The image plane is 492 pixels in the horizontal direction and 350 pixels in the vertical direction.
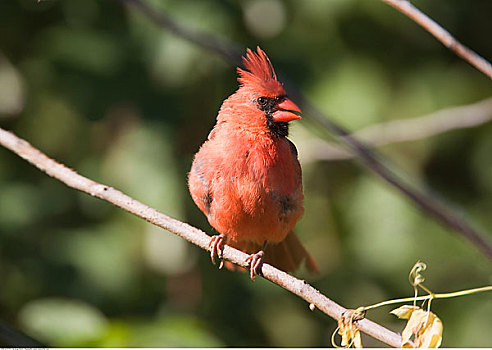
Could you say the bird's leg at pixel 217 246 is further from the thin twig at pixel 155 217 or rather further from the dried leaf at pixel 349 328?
the dried leaf at pixel 349 328

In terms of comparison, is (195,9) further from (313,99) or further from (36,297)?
(36,297)

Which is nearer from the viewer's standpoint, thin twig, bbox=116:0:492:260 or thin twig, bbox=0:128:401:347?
thin twig, bbox=0:128:401:347

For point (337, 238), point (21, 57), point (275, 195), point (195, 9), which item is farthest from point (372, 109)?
point (21, 57)

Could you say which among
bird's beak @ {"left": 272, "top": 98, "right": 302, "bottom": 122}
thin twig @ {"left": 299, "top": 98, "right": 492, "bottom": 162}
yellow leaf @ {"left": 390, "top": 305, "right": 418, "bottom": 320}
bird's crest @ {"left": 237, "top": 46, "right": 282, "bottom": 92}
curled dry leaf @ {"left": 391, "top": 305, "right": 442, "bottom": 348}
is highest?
thin twig @ {"left": 299, "top": 98, "right": 492, "bottom": 162}

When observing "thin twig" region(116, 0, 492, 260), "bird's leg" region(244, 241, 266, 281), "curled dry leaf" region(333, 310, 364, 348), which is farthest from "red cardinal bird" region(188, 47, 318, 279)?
"curled dry leaf" region(333, 310, 364, 348)

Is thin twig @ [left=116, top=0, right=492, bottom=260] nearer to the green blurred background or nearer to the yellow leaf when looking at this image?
the yellow leaf

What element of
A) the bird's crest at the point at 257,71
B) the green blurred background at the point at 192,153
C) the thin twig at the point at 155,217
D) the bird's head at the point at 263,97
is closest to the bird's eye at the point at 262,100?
the bird's head at the point at 263,97

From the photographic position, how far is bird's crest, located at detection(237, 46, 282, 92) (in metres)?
1.60

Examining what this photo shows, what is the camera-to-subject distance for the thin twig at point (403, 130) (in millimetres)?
2834

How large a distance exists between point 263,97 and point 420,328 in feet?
2.29

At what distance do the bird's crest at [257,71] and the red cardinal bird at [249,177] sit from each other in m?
0.20

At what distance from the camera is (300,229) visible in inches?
139

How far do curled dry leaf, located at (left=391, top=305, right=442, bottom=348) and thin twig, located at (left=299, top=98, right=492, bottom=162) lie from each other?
1448mm

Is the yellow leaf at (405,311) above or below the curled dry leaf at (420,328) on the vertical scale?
above
